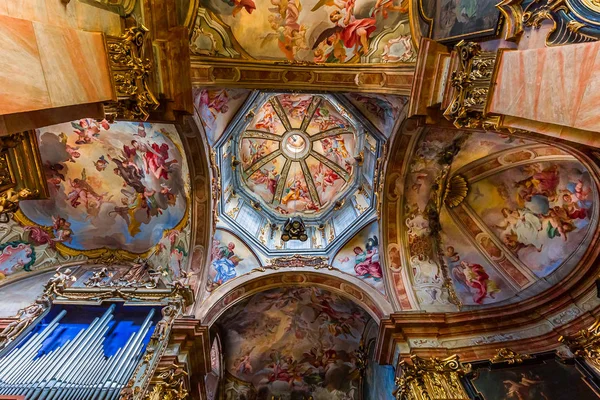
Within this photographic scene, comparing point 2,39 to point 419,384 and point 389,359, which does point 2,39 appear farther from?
point 389,359

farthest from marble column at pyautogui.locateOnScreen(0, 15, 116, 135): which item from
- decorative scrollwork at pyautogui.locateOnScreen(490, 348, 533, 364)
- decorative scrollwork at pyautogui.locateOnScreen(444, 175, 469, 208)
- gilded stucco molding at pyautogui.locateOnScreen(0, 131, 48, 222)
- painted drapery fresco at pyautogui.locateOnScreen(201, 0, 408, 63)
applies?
decorative scrollwork at pyautogui.locateOnScreen(444, 175, 469, 208)

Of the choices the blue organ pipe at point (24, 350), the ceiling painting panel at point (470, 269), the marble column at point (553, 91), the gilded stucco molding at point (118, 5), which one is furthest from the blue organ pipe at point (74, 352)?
the ceiling painting panel at point (470, 269)

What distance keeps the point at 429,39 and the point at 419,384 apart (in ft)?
21.5

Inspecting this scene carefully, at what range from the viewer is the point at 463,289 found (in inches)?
359

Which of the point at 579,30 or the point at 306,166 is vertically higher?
the point at 306,166

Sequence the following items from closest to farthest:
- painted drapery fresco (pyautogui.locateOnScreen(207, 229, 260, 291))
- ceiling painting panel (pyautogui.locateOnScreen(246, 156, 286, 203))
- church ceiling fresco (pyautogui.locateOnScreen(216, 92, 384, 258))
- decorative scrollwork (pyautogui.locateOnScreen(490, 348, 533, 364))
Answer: decorative scrollwork (pyautogui.locateOnScreen(490, 348, 533, 364))
painted drapery fresco (pyautogui.locateOnScreen(207, 229, 260, 291))
church ceiling fresco (pyautogui.locateOnScreen(216, 92, 384, 258))
ceiling painting panel (pyautogui.locateOnScreen(246, 156, 286, 203))

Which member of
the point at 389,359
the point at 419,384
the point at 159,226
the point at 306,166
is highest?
the point at 306,166

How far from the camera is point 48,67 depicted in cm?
298

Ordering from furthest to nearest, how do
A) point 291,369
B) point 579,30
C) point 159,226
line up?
point 291,369 < point 159,226 < point 579,30

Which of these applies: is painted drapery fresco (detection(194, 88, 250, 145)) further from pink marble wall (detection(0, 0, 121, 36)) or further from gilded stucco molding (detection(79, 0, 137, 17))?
pink marble wall (detection(0, 0, 121, 36))

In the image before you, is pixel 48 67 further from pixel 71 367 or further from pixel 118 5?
pixel 71 367

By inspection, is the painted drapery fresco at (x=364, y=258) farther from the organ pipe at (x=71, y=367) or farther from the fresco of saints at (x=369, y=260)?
the organ pipe at (x=71, y=367)

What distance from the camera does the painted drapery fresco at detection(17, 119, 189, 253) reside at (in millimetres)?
8711

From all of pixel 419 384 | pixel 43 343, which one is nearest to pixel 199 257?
pixel 43 343
